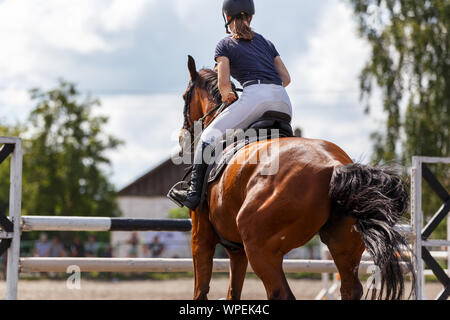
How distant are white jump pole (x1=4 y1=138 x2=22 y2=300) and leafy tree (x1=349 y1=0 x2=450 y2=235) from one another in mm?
20055

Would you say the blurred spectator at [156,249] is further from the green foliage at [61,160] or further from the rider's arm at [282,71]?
the rider's arm at [282,71]

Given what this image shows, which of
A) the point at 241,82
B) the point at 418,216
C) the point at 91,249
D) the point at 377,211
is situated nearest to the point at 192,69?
the point at 241,82

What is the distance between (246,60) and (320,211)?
5.68 feet

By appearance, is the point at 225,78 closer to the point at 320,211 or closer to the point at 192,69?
the point at 192,69

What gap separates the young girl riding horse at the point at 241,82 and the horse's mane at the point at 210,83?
344 millimetres

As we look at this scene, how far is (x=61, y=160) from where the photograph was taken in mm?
27969

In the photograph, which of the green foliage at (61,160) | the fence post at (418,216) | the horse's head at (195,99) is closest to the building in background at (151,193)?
the green foliage at (61,160)

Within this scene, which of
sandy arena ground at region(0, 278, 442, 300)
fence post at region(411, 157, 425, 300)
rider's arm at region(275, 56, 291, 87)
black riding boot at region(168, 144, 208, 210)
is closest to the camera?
black riding boot at region(168, 144, 208, 210)

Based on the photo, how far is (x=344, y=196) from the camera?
13.1 feet

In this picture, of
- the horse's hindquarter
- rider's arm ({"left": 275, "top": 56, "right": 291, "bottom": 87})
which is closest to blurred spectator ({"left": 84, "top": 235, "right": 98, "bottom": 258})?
rider's arm ({"left": 275, "top": 56, "right": 291, "bottom": 87})

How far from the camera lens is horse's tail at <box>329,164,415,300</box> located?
3.91 m

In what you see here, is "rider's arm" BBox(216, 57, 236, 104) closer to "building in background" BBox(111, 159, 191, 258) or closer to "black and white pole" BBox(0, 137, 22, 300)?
"black and white pole" BBox(0, 137, 22, 300)
